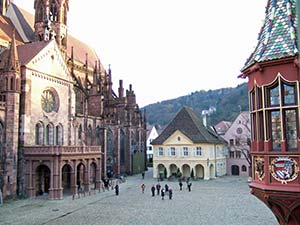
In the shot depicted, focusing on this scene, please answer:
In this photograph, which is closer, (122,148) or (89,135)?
(89,135)

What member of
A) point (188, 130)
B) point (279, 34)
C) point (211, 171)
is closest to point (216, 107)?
point (188, 130)

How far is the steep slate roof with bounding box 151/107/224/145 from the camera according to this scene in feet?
173

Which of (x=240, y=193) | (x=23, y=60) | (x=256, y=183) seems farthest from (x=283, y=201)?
(x=23, y=60)

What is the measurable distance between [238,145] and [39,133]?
33.7 meters

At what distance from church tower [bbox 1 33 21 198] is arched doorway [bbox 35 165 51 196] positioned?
2.94 metres

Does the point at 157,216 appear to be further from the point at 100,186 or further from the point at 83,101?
the point at 83,101

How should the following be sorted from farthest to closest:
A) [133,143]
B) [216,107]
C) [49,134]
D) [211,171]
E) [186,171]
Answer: [216,107] → [133,143] → [186,171] → [211,171] → [49,134]

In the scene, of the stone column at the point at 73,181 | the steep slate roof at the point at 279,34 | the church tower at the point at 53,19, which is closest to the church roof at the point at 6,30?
the church tower at the point at 53,19

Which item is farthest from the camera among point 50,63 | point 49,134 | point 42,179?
point 49,134

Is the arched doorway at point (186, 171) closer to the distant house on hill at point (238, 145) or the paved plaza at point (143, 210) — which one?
the distant house on hill at point (238, 145)

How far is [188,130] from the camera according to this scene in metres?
53.8

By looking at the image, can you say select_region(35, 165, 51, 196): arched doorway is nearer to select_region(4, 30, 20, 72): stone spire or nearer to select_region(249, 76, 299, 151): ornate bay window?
select_region(4, 30, 20, 72): stone spire

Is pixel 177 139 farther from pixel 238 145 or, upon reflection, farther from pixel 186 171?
pixel 238 145

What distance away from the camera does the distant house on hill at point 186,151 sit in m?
52.0
